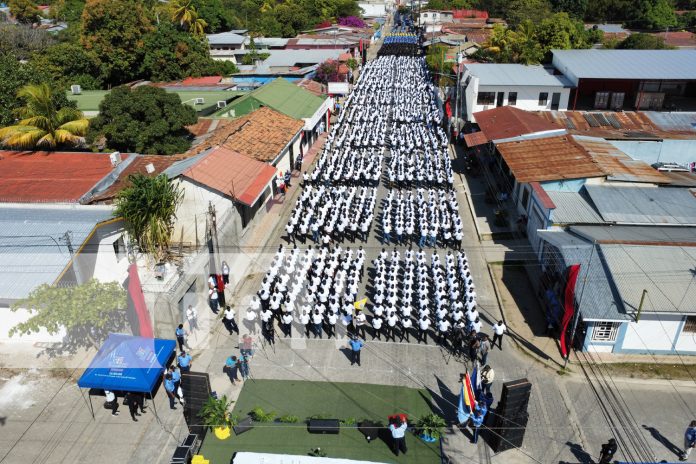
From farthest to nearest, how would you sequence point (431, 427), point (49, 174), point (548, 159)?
point (548, 159) → point (49, 174) → point (431, 427)

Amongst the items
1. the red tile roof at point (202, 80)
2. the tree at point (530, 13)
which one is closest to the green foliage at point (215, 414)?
the red tile roof at point (202, 80)

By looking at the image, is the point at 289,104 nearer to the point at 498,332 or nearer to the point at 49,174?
the point at 49,174

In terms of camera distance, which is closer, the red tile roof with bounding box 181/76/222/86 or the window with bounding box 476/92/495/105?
the window with bounding box 476/92/495/105

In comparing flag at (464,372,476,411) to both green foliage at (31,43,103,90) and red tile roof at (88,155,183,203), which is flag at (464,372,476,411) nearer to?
red tile roof at (88,155,183,203)

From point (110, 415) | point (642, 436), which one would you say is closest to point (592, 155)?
point (642, 436)

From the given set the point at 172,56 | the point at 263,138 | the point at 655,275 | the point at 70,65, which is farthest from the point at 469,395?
the point at 172,56

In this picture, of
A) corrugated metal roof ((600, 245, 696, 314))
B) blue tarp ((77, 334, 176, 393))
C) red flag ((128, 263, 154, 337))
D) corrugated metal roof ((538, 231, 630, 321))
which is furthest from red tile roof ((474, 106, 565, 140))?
blue tarp ((77, 334, 176, 393))

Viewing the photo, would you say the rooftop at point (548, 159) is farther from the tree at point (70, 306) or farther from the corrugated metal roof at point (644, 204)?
the tree at point (70, 306)
